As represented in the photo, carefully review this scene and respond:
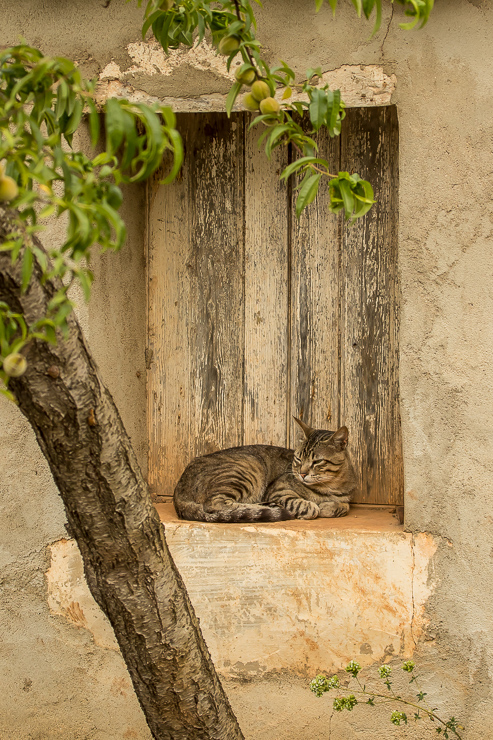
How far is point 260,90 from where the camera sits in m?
1.29

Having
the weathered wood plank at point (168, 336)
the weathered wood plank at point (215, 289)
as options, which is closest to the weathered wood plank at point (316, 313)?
the weathered wood plank at point (215, 289)

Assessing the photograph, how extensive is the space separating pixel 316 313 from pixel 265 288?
0.94 feet

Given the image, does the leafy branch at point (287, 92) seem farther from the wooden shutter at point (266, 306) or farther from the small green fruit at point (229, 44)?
the wooden shutter at point (266, 306)

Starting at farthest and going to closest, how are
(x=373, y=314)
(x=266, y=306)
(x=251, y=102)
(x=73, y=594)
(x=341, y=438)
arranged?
(x=266, y=306), (x=373, y=314), (x=341, y=438), (x=73, y=594), (x=251, y=102)

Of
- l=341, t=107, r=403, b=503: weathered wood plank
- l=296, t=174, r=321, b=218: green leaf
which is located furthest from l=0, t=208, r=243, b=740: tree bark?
l=341, t=107, r=403, b=503: weathered wood plank

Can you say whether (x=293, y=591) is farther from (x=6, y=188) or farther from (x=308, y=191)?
(x=6, y=188)

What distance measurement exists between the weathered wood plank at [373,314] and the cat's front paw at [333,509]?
174mm

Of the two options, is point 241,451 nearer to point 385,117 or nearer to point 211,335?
point 211,335

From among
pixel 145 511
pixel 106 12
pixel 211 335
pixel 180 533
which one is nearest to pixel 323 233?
pixel 211 335

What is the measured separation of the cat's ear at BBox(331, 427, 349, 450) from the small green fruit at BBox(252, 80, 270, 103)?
78.7 inches

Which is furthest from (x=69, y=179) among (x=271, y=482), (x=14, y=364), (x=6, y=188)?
(x=271, y=482)

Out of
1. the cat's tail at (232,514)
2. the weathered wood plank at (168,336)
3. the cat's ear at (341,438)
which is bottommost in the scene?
the cat's tail at (232,514)

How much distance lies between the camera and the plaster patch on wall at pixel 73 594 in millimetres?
2920

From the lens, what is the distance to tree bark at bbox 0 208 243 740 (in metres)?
1.32
